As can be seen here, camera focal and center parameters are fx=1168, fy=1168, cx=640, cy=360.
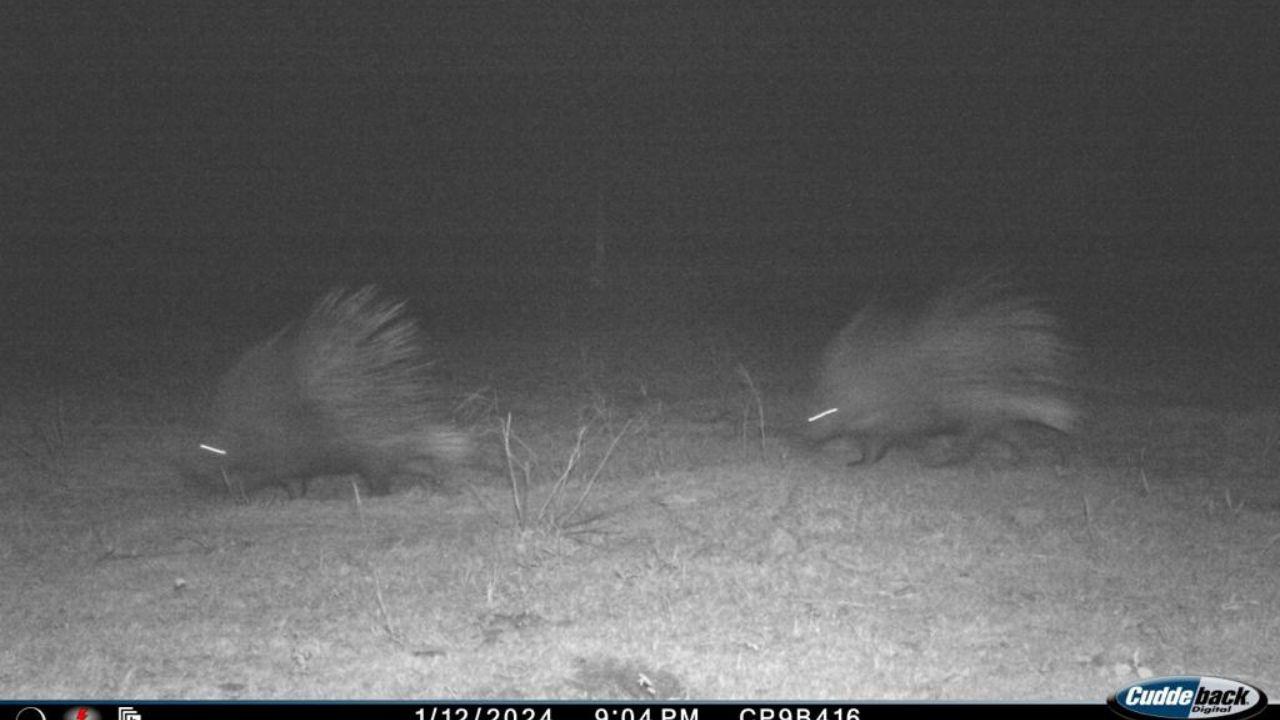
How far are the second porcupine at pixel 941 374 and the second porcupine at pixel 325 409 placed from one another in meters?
2.81

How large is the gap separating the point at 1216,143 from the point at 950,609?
123 feet

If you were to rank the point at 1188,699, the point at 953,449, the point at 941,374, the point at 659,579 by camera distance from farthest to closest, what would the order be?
the point at 953,449 < the point at 941,374 < the point at 659,579 < the point at 1188,699

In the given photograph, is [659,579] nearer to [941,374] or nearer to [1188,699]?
[1188,699]

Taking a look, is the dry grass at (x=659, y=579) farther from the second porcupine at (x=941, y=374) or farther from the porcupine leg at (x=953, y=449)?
the second porcupine at (x=941, y=374)

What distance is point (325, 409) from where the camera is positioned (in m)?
7.20

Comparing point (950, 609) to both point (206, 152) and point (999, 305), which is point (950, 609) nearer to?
point (999, 305)

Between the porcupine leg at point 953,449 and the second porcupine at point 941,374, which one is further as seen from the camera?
the porcupine leg at point 953,449

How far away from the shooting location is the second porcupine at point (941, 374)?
8.06m

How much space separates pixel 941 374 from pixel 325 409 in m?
4.14

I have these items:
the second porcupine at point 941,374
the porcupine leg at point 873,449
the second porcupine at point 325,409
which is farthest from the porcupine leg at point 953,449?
the second porcupine at point 325,409

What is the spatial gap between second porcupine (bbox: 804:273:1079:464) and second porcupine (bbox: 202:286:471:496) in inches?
111

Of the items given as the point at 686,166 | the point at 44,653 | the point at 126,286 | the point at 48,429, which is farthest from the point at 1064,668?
the point at 686,166

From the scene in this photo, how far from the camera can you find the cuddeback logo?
398 centimetres

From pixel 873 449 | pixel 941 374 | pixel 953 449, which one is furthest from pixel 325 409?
pixel 953 449
